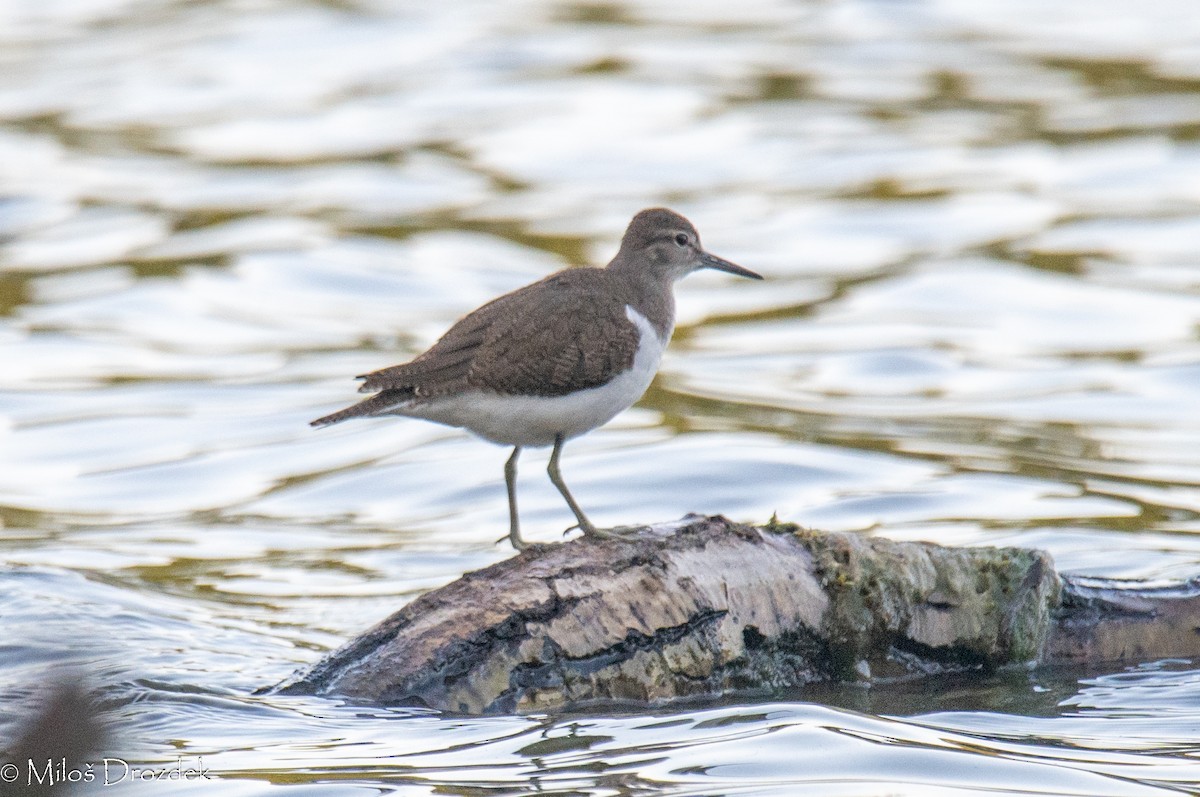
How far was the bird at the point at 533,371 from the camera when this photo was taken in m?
7.29

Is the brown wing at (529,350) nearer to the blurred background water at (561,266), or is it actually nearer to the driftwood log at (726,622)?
the driftwood log at (726,622)

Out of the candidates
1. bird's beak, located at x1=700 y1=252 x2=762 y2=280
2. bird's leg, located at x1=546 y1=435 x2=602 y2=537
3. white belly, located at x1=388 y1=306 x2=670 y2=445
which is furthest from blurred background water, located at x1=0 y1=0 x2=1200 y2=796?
bird's beak, located at x1=700 y1=252 x2=762 y2=280

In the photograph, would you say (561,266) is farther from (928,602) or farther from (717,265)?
(928,602)

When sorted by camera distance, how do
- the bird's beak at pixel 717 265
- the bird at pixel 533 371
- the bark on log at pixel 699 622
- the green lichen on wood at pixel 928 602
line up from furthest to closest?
the bird's beak at pixel 717 265, the bird at pixel 533 371, the green lichen on wood at pixel 928 602, the bark on log at pixel 699 622

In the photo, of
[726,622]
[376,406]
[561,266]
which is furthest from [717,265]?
[561,266]

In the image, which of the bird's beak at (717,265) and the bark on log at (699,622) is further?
the bird's beak at (717,265)

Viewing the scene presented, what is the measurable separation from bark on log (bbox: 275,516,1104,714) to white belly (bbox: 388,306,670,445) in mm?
665

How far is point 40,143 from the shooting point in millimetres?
18531

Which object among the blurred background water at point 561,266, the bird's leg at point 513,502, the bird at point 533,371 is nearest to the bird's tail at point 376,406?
the bird at point 533,371

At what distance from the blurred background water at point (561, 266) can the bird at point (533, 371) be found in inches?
55.7

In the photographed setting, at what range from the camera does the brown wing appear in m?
7.29

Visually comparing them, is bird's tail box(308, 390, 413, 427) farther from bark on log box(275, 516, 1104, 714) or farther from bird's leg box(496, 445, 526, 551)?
bark on log box(275, 516, 1104, 714)

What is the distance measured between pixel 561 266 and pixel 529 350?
309 inches

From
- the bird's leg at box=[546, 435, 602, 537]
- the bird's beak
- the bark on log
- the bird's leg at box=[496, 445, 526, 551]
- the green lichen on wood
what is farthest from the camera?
the bird's beak
